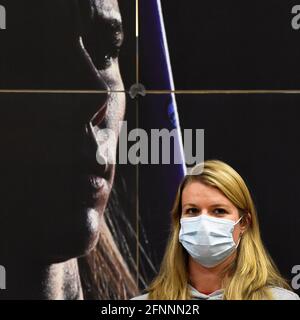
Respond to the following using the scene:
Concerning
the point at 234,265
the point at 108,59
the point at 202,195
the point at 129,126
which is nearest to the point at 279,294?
the point at 234,265

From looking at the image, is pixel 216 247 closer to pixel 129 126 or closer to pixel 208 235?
A: pixel 208 235

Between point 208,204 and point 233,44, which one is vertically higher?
point 233,44

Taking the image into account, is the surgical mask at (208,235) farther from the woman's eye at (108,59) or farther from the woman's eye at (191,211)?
the woman's eye at (108,59)

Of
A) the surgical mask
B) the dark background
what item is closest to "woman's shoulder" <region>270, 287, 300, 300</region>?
the surgical mask

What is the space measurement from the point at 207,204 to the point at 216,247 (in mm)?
190

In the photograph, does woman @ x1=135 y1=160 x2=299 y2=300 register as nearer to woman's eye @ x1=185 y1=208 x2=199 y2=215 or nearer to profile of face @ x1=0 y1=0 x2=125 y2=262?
woman's eye @ x1=185 y1=208 x2=199 y2=215

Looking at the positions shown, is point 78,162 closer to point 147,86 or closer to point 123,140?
point 123,140

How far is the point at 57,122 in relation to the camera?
131 inches

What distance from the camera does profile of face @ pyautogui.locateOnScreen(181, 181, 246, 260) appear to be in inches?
89.4

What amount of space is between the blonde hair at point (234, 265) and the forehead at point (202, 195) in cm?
2

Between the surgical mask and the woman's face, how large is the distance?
0.02m

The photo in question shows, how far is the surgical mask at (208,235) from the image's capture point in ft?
7.72

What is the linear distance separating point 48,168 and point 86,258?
1.68ft
